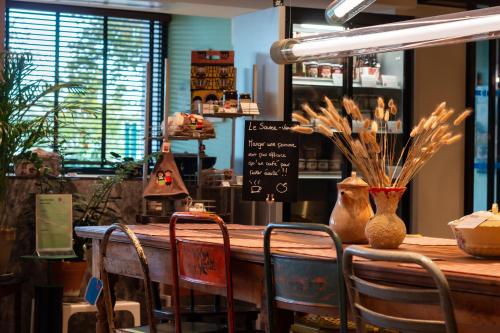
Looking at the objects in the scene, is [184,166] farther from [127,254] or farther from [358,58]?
[127,254]

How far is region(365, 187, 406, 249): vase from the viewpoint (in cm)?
294

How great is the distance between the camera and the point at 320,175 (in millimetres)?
7066

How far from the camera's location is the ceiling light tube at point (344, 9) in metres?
3.65

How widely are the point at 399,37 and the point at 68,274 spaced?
3024 mm

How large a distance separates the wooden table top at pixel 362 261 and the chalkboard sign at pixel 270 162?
1527 millimetres

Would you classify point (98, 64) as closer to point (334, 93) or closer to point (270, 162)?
point (334, 93)

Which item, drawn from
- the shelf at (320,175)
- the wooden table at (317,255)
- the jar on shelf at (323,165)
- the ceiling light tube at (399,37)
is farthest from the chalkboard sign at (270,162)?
the ceiling light tube at (399,37)

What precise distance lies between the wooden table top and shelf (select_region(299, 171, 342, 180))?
2808 mm

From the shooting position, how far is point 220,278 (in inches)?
122

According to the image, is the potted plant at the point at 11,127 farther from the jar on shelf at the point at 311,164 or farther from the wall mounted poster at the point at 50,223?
the jar on shelf at the point at 311,164

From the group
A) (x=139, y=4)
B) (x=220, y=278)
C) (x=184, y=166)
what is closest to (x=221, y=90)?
(x=184, y=166)

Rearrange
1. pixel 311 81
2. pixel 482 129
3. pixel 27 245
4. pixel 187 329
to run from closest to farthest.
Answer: pixel 187 329 < pixel 27 245 < pixel 311 81 < pixel 482 129

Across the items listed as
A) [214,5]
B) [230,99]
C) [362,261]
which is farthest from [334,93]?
[362,261]

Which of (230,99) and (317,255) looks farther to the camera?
(230,99)
